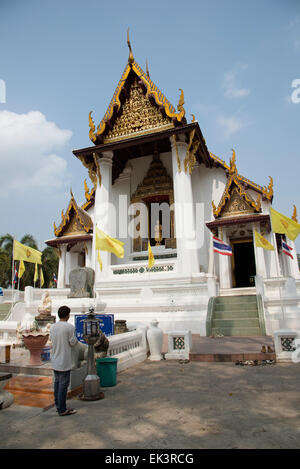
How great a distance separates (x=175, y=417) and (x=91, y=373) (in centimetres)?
142

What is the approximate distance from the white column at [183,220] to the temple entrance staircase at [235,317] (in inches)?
84.3

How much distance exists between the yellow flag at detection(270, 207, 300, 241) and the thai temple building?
5.87 ft

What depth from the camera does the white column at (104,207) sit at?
1426 cm

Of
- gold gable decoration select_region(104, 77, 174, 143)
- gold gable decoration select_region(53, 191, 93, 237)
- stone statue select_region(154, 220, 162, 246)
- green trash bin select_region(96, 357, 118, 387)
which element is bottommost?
green trash bin select_region(96, 357, 118, 387)

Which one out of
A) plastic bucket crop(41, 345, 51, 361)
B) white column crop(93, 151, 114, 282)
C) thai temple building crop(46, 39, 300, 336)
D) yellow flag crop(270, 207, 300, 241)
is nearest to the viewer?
plastic bucket crop(41, 345, 51, 361)

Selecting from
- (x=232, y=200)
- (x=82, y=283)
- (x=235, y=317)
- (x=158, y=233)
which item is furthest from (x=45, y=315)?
(x=232, y=200)

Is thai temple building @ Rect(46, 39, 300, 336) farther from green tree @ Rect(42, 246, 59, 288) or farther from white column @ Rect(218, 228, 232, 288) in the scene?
green tree @ Rect(42, 246, 59, 288)

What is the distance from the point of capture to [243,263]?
17.4 meters

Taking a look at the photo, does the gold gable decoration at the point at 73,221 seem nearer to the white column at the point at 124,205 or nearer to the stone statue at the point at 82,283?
the white column at the point at 124,205

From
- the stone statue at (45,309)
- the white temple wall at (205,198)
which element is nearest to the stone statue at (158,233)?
the white temple wall at (205,198)

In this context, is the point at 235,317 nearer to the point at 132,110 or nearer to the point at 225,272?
the point at 225,272

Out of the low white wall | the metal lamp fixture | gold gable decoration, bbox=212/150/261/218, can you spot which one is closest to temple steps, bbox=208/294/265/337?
the low white wall

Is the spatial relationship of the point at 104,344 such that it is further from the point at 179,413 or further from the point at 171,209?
the point at 171,209

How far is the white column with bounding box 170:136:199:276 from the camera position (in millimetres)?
12969
